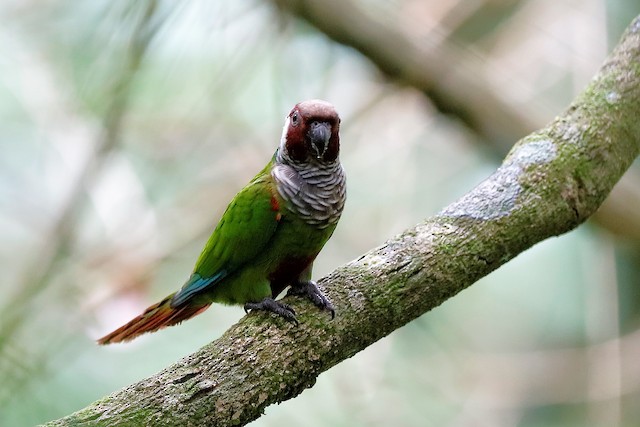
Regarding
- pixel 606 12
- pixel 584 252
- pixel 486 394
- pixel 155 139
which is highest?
pixel 155 139

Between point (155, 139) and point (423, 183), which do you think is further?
point (423, 183)

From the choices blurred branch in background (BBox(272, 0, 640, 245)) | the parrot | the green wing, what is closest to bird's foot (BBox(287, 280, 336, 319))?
the parrot

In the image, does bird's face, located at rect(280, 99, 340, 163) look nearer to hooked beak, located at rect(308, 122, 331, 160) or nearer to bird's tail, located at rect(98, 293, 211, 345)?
hooked beak, located at rect(308, 122, 331, 160)

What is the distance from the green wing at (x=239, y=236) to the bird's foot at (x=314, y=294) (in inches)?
10.8

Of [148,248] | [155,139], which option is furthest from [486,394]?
[155,139]

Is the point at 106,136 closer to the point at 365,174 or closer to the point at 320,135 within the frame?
the point at 320,135

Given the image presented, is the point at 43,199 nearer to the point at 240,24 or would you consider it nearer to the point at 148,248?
the point at 148,248

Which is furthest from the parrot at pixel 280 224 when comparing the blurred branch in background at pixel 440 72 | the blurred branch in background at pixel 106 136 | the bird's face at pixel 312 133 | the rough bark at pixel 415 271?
the blurred branch in background at pixel 440 72

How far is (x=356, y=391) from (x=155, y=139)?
2308 millimetres

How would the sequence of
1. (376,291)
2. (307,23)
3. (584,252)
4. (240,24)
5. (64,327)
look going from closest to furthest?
(376,291) → (64,327) → (240,24) → (307,23) → (584,252)

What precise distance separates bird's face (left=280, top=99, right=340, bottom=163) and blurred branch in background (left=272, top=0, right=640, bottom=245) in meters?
2.11

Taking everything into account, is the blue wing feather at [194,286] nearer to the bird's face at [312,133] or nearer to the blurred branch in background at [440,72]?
the bird's face at [312,133]

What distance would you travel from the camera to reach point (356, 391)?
5148 millimetres

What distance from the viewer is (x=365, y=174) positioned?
6.02 m
